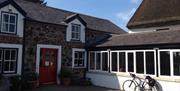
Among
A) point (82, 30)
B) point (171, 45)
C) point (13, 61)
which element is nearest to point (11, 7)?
point (13, 61)

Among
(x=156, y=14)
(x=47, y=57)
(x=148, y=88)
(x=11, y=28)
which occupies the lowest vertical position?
(x=148, y=88)

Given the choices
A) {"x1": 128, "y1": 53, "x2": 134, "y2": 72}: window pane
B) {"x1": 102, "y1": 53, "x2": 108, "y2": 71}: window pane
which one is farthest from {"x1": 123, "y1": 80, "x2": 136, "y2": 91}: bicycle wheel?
{"x1": 102, "y1": 53, "x2": 108, "y2": 71}: window pane

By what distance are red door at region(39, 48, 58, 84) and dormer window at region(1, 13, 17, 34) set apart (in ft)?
7.54

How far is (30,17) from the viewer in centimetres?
1323

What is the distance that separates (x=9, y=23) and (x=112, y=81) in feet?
23.0

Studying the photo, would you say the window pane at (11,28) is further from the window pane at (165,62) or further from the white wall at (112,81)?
the window pane at (165,62)

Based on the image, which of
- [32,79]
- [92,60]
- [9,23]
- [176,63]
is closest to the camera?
[176,63]

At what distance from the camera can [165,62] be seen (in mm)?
11305

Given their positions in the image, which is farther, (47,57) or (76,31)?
(76,31)

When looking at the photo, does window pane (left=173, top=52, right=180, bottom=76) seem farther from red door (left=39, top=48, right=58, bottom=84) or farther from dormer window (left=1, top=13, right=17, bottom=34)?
dormer window (left=1, top=13, right=17, bottom=34)

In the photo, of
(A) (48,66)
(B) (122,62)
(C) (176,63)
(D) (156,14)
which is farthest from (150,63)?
(D) (156,14)

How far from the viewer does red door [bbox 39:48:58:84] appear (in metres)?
13.6

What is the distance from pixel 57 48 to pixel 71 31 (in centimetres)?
176

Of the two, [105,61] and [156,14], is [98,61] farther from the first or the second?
[156,14]
